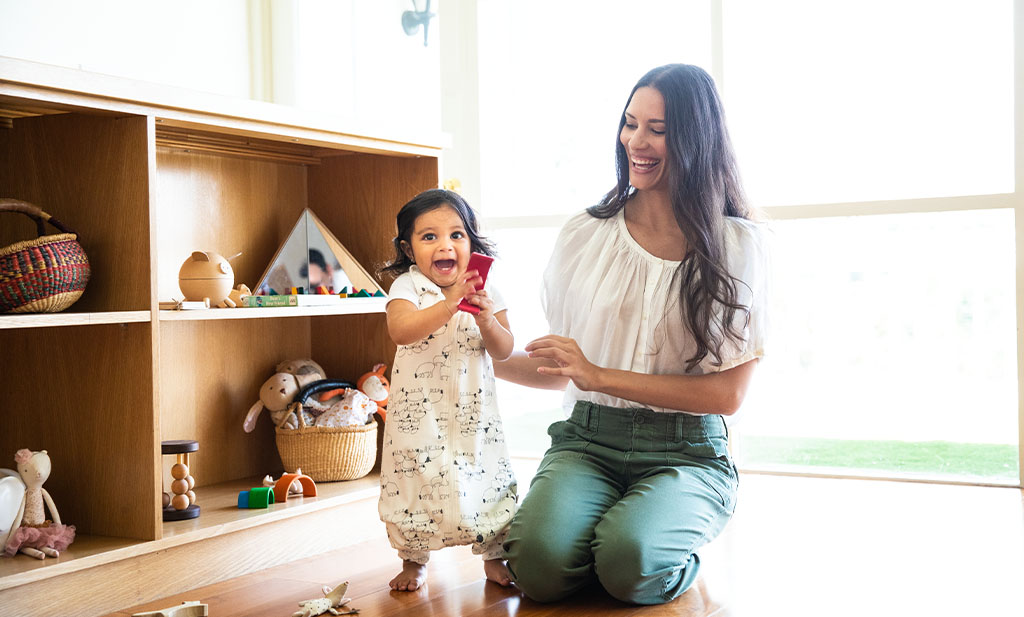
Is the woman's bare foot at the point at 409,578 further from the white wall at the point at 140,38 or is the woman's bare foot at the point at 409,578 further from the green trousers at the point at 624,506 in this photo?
the white wall at the point at 140,38

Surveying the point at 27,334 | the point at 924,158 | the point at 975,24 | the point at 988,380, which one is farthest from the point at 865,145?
the point at 27,334

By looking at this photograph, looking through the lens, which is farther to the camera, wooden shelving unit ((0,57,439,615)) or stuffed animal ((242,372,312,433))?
stuffed animal ((242,372,312,433))

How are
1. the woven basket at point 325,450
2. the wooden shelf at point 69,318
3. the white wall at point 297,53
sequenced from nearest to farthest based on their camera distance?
the wooden shelf at point 69,318 → the woven basket at point 325,450 → the white wall at point 297,53

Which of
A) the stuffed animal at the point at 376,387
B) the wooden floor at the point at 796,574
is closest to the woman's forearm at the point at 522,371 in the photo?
the wooden floor at the point at 796,574

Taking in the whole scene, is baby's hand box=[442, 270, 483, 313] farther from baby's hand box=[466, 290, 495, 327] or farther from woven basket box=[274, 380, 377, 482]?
woven basket box=[274, 380, 377, 482]

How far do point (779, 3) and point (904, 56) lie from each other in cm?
36

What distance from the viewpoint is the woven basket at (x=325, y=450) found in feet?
Result: 7.36

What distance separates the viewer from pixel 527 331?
3.23 metres

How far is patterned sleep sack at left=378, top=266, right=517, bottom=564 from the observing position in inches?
66.4

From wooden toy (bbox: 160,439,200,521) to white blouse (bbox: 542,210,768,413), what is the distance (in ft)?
2.44

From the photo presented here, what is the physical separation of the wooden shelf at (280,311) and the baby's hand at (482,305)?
21.2 inches

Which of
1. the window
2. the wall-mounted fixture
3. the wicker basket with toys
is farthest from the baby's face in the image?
the wall-mounted fixture

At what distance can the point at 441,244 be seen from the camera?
1.73 metres

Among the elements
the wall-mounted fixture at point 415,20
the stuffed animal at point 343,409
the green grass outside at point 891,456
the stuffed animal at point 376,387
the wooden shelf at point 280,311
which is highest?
the wall-mounted fixture at point 415,20
